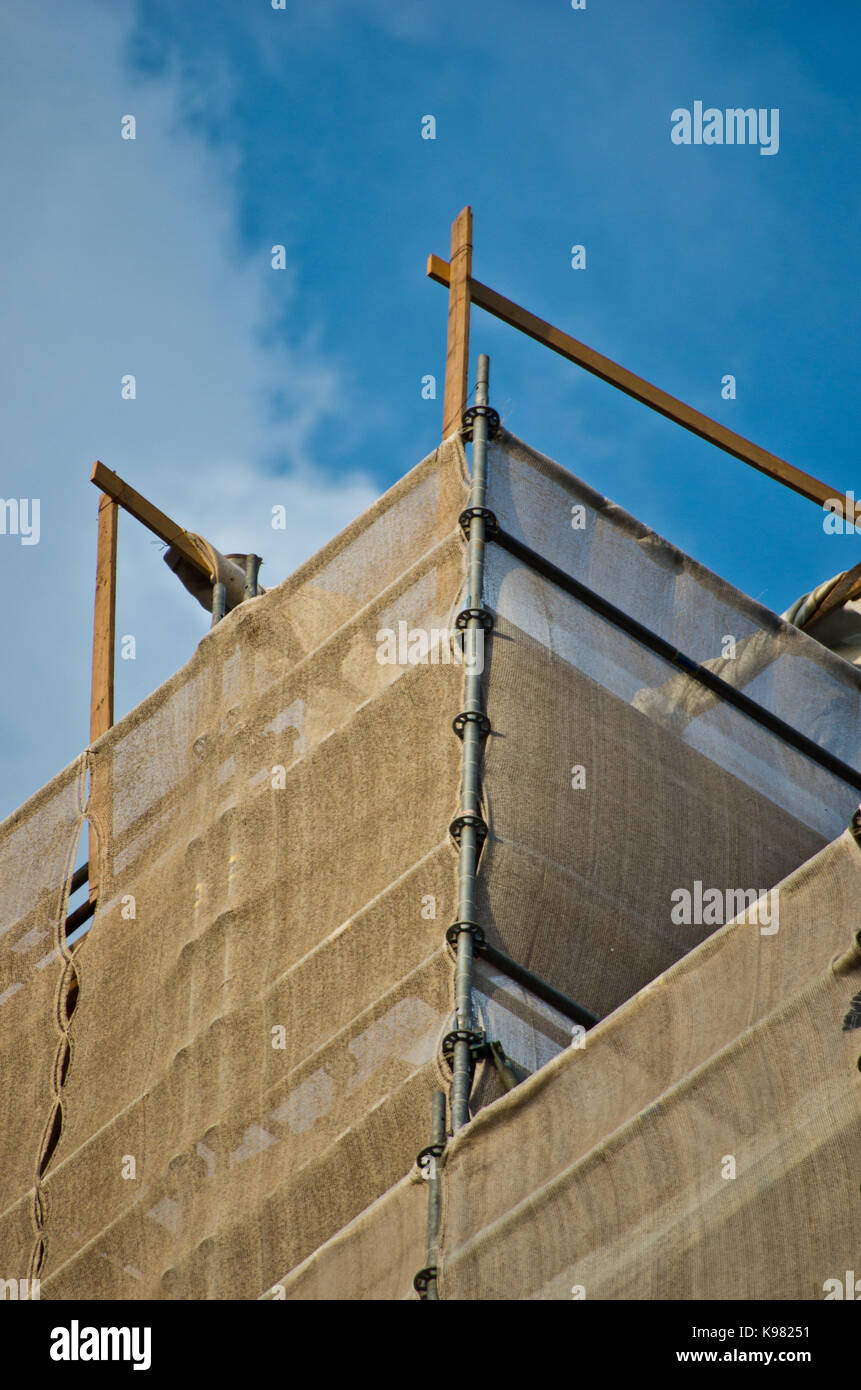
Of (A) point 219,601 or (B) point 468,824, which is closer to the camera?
(B) point 468,824

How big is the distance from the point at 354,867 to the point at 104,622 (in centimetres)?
389

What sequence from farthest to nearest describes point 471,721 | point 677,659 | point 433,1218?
1. point 677,659
2. point 471,721
3. point 433,1218

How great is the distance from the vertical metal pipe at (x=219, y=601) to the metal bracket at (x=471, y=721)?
3.22 m

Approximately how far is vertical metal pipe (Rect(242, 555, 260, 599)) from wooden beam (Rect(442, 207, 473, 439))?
2.37 m

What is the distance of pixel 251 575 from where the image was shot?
12.2 meters

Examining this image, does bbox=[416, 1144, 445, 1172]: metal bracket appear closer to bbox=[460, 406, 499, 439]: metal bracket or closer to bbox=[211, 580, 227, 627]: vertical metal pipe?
bbox=[460, 406, 499, 439]: metal bracket

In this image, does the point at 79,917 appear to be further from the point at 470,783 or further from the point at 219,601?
the point at 470,783

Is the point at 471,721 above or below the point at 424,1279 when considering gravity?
above

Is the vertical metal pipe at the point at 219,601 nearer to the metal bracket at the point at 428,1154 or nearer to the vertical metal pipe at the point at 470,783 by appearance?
the vertical metal pipe at the point at 470,783

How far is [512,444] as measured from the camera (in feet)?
32.3

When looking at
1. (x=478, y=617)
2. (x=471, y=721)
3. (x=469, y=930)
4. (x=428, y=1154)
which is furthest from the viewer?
(x=478, y=617)

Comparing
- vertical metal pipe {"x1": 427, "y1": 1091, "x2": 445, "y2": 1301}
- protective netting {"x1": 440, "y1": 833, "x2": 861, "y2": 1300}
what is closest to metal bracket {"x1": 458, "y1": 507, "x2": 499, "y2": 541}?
vertical metal pipe {"x1": 427, "y1": 1091, "x2": 445, "y2": 1301}

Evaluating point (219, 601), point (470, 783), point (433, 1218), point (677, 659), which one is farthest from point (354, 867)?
point (219, 601)

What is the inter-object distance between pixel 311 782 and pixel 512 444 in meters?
1.94
